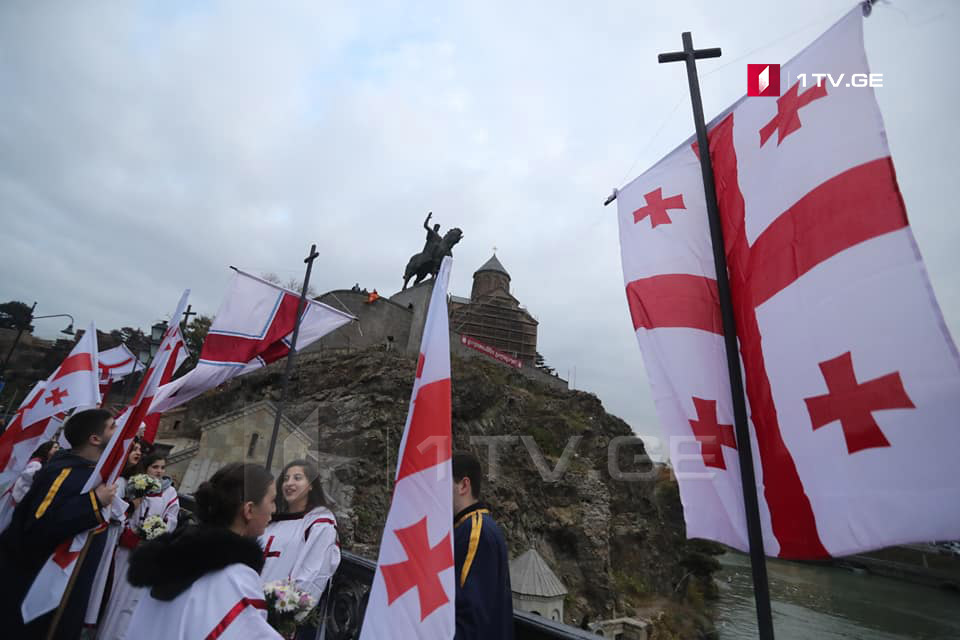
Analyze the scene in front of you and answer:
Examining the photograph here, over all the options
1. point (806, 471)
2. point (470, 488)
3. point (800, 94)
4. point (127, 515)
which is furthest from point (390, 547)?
point (127, 515)

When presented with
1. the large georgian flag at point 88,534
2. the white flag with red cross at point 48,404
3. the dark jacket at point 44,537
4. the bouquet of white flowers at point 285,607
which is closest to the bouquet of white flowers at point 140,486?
the large georgian flag at point 88,534

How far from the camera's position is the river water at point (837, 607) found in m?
36.1

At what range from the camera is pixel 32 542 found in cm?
263

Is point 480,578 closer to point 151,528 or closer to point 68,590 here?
point 68,590

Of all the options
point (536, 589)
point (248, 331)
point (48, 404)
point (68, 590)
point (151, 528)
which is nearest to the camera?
point (68, 590)

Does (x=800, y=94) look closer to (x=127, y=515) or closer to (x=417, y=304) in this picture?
(x=127, y=515)

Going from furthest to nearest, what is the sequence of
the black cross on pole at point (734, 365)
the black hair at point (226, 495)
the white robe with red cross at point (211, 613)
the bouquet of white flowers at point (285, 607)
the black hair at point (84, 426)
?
the black hair at point (84, 426) < the bouquet of white flowers at point (285, 607) < the black hair at point (226, 495) < the black cross on pole at point (734, 365) < the white robe with red cross at point (211, 613)

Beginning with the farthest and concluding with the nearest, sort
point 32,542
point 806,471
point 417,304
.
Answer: point 417,304 → point 32,542 → point 806,471

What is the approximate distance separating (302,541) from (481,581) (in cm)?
141

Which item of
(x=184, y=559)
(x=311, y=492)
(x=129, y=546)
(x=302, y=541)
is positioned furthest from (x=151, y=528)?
(x=184, y=559)

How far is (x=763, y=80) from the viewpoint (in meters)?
2.34

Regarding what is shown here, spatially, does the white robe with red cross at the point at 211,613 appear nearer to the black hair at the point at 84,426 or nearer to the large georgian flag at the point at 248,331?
the black hair at the point at 84,426

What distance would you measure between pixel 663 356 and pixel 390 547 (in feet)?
5.76

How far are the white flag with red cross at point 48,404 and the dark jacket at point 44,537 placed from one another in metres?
2.92
